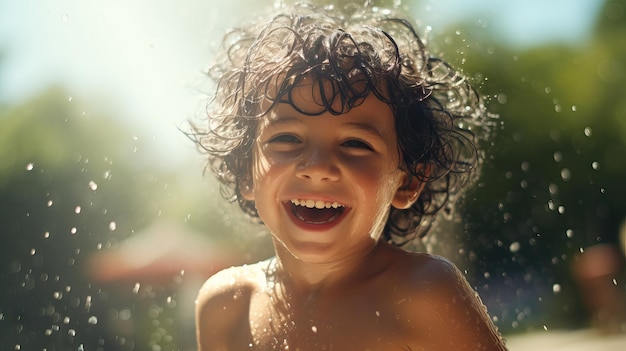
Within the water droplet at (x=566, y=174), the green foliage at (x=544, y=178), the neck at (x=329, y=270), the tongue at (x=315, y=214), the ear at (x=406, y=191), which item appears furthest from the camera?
the water droplet at (x=566, y=174)

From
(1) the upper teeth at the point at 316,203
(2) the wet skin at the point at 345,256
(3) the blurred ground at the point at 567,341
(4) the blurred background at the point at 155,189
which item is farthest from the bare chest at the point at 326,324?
(3) the blurred ground at the point at 567,341

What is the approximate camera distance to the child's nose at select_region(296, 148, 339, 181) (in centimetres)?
197

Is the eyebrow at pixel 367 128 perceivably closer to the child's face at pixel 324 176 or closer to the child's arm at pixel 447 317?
the child's face at pixel 324 176

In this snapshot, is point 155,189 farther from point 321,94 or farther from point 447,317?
point 447,317

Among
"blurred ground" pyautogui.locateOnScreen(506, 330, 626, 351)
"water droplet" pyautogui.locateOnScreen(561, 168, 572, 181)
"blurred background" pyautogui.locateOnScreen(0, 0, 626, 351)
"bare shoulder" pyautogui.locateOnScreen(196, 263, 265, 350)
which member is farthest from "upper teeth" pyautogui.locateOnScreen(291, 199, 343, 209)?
"water droplet" pyautogui.locateOnScreen(561, 168, 572, 181)

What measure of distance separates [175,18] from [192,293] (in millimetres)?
1744

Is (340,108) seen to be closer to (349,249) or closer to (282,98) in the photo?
(282,98)

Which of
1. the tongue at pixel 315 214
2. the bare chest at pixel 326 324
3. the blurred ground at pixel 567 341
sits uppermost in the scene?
the tongue at pixel 315 214

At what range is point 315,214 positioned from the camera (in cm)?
208

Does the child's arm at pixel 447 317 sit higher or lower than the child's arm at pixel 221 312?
higher

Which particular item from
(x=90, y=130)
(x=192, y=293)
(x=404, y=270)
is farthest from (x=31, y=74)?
(x=404, y=270)

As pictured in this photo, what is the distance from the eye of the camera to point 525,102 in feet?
19.4

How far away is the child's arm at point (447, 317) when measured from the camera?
195 centimetres

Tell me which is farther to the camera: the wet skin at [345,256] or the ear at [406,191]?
the ear at [406,191]
